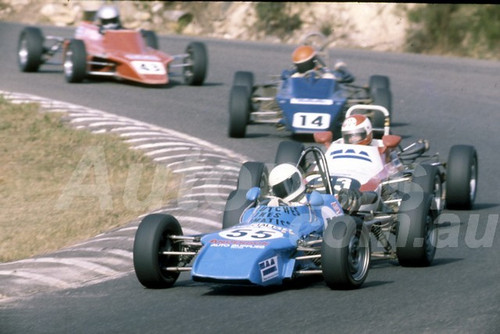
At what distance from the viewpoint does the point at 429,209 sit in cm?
881

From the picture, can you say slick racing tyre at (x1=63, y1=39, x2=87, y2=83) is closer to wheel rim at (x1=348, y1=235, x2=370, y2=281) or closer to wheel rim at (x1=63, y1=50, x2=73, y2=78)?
wheel rim at (x1=63, y1=50, x2=73, y2=78)

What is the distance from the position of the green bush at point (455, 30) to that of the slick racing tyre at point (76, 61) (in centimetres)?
1180

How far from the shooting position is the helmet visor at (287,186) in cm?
856

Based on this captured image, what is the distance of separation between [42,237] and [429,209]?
368cm

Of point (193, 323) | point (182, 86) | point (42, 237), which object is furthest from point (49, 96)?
point (193, 323)

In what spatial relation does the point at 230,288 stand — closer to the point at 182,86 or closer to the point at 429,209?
the point at 429,209

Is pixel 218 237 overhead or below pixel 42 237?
overhead

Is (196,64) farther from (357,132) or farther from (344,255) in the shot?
(344,255)

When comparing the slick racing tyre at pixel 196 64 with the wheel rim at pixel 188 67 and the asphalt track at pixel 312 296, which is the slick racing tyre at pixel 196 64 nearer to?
the wheel rim at pixel 188 67

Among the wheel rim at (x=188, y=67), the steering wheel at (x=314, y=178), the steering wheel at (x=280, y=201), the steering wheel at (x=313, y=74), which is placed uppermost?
the steering wheel at (x=313, y=74)

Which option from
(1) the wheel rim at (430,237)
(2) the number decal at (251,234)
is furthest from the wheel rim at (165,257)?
(1) the wheel rim at (430,237)

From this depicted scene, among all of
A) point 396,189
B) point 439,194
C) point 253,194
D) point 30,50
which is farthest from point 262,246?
point 30,50

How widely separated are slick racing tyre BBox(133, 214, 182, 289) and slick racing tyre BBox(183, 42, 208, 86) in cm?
1085
